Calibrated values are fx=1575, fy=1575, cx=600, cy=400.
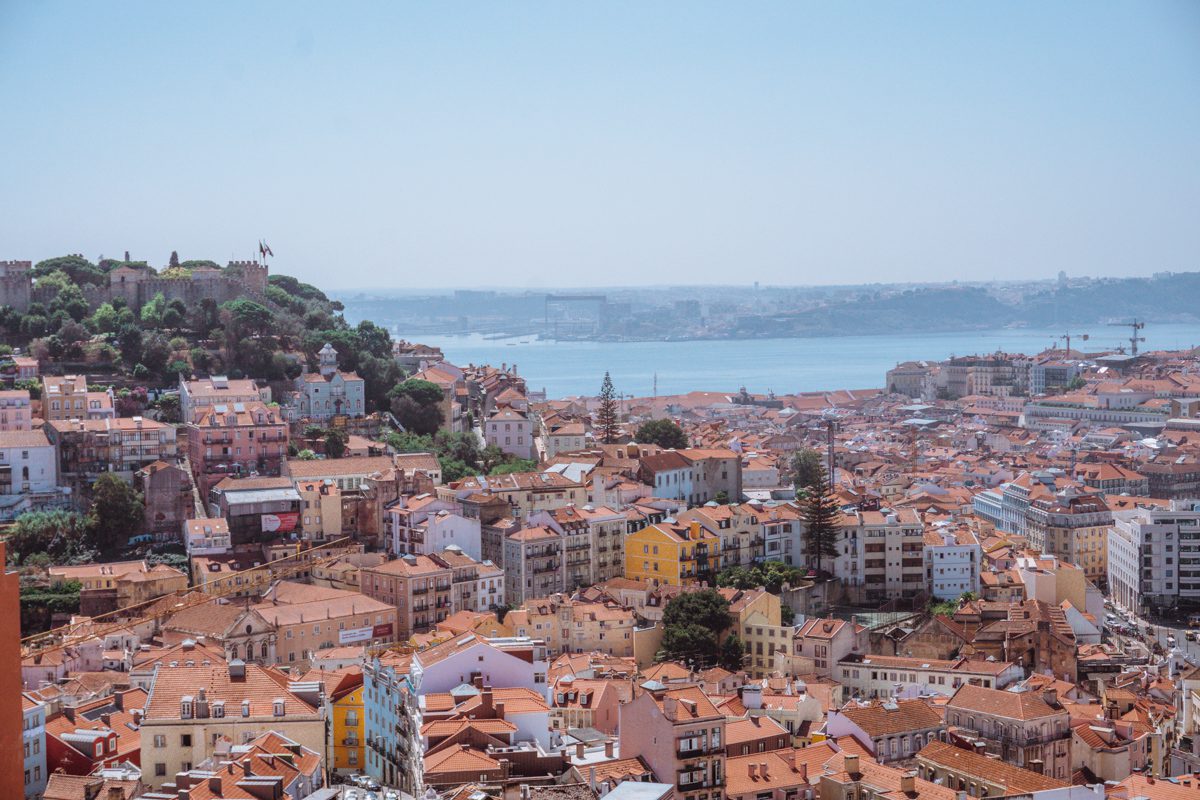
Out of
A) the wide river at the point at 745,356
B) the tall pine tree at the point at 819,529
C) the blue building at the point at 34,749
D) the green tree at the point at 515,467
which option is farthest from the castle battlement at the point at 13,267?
the wide river at the point at 745,356

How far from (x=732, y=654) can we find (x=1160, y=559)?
8.86 meters

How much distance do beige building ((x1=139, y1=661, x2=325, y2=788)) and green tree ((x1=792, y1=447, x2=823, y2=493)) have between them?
12109 millimetres

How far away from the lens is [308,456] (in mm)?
22688

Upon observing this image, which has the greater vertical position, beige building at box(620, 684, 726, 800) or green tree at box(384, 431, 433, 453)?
green tree at box(384, 431, 433, 453)

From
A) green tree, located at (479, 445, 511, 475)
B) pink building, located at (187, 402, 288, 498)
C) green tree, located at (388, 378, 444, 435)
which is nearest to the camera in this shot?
pink building, located at (187, 402, 288, 498)

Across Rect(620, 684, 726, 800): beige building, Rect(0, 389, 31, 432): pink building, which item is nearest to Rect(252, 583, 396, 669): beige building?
Rect(620, 684, 726, 800): beige building

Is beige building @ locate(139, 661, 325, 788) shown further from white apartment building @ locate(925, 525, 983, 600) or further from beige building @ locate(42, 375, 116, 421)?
beige building @ locate(42, 375, 116, 421)

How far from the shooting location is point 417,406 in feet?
85.8

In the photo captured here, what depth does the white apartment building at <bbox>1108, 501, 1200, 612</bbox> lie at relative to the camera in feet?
77.0

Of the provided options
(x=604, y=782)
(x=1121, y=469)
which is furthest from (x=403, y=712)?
(x=1121, y=469)

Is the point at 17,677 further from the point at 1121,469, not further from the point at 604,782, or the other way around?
the point at 1121,469

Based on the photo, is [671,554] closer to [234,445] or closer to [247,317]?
[234,445]

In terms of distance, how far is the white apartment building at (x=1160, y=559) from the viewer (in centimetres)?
2347

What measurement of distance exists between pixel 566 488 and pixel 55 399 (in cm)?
799
